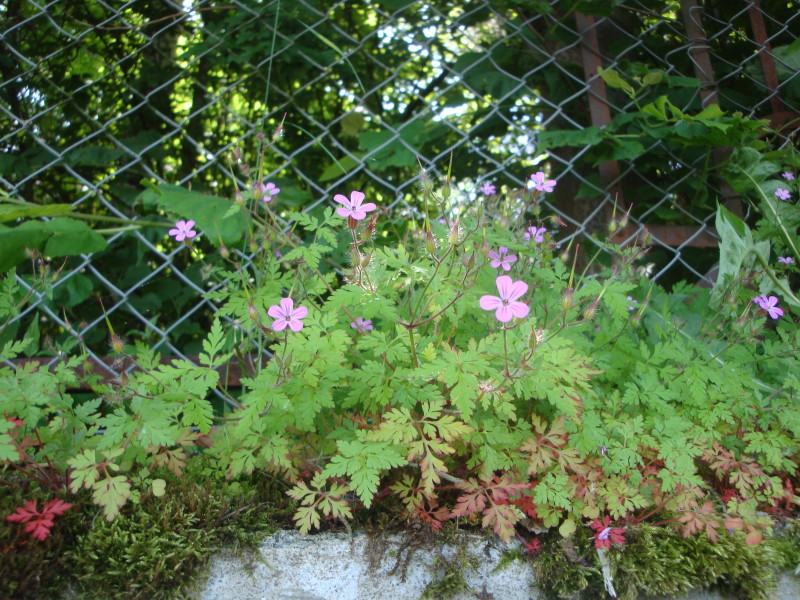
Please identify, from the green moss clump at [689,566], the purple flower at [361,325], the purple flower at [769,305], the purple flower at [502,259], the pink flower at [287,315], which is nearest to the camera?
the pink flower at [287,315]

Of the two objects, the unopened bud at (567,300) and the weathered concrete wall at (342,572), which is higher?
the unopened bud at (567,300)

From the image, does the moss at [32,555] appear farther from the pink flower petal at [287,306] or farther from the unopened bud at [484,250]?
the unopened bud at [484,250]

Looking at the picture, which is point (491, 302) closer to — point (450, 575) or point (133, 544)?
point (450, 575)

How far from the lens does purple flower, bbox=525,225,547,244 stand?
5.51 feet

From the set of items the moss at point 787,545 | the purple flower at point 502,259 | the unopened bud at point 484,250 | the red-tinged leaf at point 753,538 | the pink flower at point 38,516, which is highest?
the unopened bud at point 484,250

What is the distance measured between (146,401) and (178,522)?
258 mm

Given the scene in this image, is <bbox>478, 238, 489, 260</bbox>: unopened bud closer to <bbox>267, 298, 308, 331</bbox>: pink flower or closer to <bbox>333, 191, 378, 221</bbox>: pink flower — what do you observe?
<bbox>333, 191, 378, 221</bbox>: pink flower

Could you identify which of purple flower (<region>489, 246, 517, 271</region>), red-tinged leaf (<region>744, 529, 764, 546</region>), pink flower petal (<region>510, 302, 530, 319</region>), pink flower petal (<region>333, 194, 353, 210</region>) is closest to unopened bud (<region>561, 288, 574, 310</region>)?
pink flower petal (<region>510, 302, 530, 319</region>)

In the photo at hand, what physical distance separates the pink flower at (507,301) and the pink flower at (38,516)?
88 cm

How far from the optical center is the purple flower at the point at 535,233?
1679mm

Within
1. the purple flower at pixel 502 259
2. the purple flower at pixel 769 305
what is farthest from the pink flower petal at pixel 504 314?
the purple flower at pixel 769 305

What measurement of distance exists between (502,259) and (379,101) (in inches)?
65.6

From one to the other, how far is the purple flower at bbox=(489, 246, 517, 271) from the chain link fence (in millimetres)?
677

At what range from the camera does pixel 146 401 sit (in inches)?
52.8
